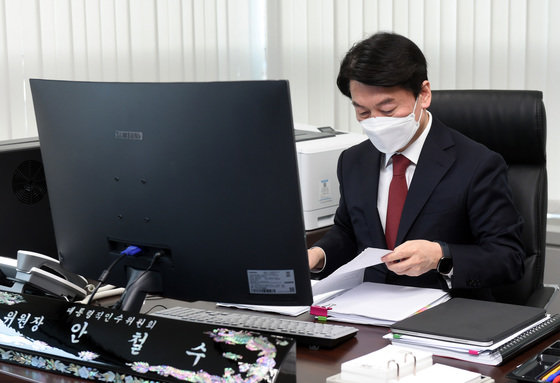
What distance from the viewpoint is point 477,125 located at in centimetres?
212

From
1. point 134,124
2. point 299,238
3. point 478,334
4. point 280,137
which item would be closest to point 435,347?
point 478,334

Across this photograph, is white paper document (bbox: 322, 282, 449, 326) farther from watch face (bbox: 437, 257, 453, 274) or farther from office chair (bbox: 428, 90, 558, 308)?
office chair (bbox: 428, 90, 558, 308)

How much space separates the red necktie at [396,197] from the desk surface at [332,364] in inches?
21.7

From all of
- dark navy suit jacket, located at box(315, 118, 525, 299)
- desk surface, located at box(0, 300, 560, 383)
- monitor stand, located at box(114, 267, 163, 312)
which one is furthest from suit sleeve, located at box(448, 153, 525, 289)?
monitor stand, located at box(114, 267, 163, 312)

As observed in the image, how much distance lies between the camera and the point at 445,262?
171cm

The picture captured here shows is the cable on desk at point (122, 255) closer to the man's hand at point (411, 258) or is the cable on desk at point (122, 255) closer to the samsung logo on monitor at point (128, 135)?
the samsung logo on monitor at point (128, 135)

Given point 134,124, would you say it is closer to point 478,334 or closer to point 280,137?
point 280,137

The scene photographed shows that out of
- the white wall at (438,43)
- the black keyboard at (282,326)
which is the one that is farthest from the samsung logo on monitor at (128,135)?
the white wall at (438,43)

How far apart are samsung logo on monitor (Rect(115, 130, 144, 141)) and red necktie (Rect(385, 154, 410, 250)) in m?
0.85

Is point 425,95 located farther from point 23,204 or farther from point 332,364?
point 23,204

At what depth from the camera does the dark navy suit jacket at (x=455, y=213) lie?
6.04 feet

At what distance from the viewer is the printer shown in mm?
2434

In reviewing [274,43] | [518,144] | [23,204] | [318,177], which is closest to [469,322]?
[518,144]

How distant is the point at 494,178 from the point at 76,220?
993 millimetres
